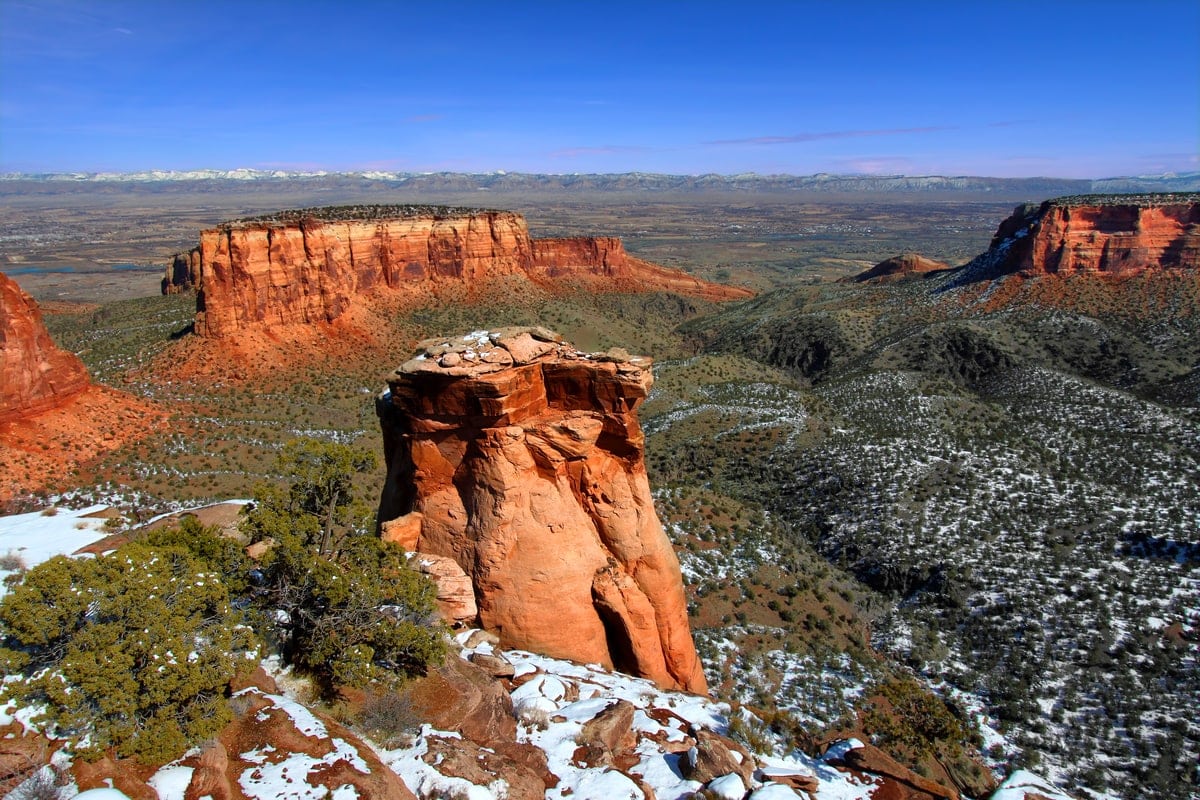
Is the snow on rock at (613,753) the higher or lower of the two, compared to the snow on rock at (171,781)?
lower

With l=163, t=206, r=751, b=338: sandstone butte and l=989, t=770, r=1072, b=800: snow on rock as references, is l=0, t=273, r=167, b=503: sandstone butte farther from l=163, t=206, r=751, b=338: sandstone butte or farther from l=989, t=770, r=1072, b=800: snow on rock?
l=989, t=770, r=1072, b=800: snow on rock

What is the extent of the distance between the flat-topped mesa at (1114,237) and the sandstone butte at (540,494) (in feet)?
251

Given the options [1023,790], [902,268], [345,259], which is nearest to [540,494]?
[1023,790]

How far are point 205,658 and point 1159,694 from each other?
25.1 metres

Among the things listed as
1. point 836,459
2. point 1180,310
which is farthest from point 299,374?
point 1180,310

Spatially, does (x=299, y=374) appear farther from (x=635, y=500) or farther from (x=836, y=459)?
(x=635, y=500)

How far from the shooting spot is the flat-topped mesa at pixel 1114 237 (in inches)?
2704

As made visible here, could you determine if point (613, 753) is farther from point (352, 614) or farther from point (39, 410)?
point (39, 410)

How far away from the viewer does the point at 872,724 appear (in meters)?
15.1

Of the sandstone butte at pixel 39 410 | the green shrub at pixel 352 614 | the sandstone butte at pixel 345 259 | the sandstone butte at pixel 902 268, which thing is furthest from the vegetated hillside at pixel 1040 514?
the sandstone butte at pixel 902 268

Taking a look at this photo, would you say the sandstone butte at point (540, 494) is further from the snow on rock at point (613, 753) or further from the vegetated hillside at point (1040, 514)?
the vegetated hillside at point (1040, 514)

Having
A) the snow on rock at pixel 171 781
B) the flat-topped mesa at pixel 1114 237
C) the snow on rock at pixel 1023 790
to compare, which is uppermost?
the flat-topped mesa at pixel 1114 237

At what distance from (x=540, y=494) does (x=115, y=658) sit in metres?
8.14

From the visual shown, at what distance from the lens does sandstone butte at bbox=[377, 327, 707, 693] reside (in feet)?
48.0
